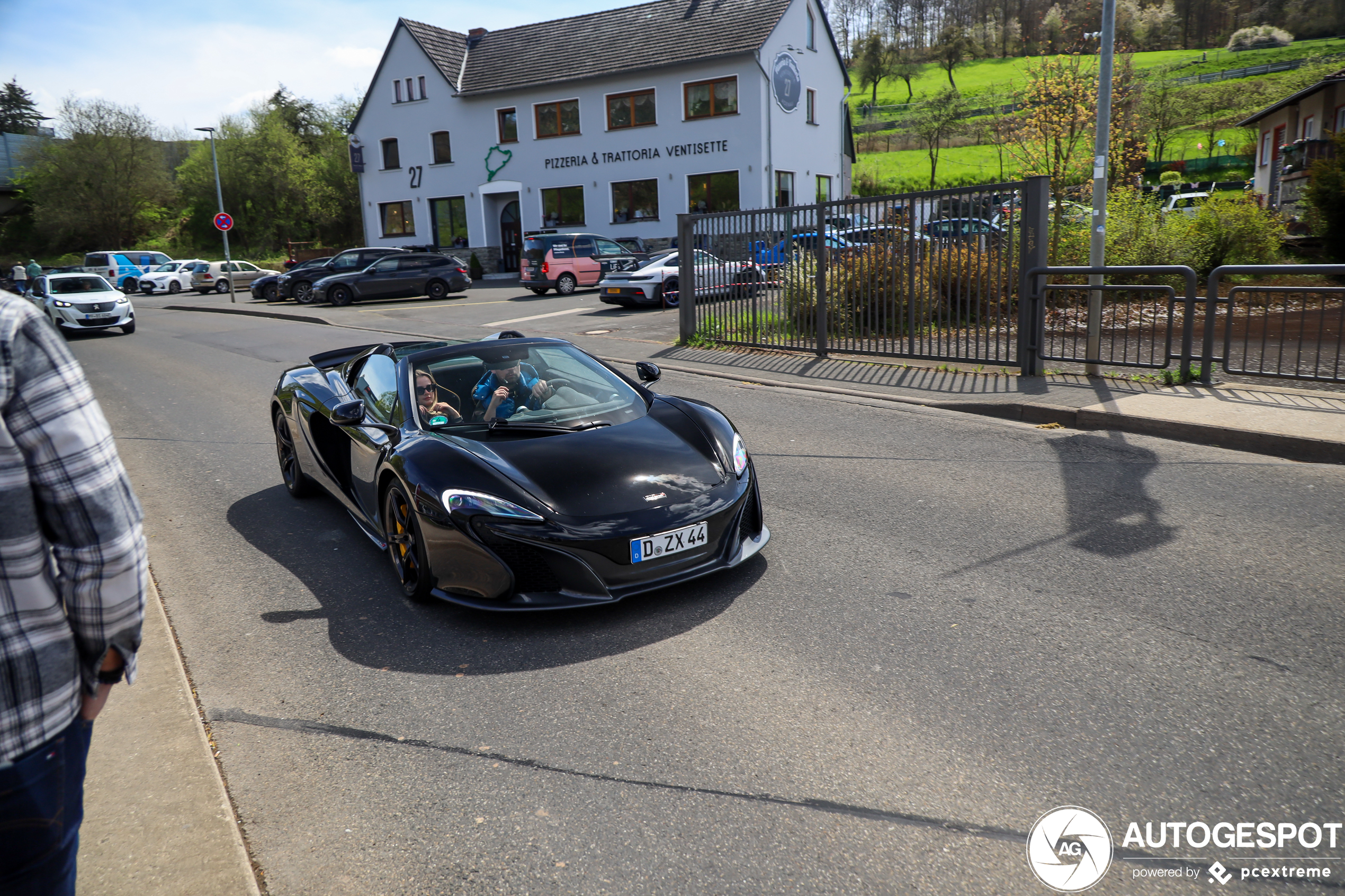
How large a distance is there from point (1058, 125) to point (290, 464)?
19551 millimetres

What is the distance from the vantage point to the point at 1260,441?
288 inches

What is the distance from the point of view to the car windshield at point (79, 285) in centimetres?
2242

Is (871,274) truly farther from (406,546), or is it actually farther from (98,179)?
(98,179)

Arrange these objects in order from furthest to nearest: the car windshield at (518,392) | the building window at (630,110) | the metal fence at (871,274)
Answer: the building window at (630,110) < the metal fence at (871,274) < the car windshield at (518,392)

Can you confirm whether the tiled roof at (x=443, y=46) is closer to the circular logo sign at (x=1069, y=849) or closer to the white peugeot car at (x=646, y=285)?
the white peugeot car at (x=646, y=285)

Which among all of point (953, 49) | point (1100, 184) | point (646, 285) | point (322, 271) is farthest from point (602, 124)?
point (953, 49)

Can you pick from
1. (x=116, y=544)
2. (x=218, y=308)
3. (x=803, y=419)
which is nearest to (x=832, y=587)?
(x=116, y=544)

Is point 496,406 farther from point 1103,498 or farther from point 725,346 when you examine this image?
point 725,346

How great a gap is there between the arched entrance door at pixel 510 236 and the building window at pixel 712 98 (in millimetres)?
9551

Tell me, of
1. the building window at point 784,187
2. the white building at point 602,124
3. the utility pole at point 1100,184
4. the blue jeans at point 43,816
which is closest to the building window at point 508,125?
the white building at point 602,124

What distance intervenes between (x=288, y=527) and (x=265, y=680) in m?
2.46

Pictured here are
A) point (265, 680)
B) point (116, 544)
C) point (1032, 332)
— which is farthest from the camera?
point (1032, 332)

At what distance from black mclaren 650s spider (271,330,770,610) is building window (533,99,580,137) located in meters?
34.2
